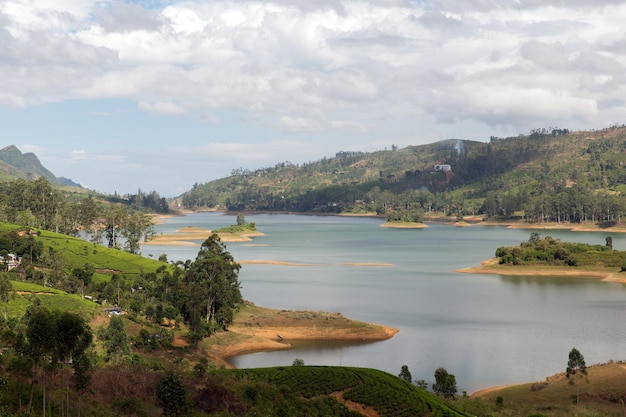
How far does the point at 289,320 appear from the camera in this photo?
73125 mm

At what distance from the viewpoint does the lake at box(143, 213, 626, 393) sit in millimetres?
58688

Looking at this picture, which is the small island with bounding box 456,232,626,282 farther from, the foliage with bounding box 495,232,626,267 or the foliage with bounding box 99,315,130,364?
the foliage with bounding box 99,315,130,364

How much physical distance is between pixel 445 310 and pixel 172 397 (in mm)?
51437

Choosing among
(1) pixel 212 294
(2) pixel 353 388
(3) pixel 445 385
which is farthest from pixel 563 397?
(1) pixel 212 294

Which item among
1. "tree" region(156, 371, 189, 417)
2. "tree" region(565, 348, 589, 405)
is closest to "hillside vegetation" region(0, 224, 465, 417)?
"tree" region(156, 371, 189, 417)

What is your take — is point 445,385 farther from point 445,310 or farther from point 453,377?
point 445,310

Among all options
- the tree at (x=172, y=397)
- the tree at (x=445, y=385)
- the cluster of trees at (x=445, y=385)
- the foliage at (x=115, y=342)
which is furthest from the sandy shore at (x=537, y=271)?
the tree at (x=172, y=397)

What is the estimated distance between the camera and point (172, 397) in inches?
1407

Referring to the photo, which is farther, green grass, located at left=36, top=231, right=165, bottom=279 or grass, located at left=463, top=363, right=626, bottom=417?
green grass, located at left=36, top=231, right=165, bottom=279

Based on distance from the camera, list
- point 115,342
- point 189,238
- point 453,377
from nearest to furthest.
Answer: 1. point 453,377
2. point 115,342
3. point 189,238

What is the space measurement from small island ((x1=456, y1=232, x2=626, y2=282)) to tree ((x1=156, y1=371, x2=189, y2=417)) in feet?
293

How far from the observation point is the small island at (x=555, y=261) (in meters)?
117

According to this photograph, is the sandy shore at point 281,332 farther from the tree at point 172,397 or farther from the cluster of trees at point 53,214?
the cluster of trees at point 53,214

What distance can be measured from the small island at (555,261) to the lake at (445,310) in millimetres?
4456
